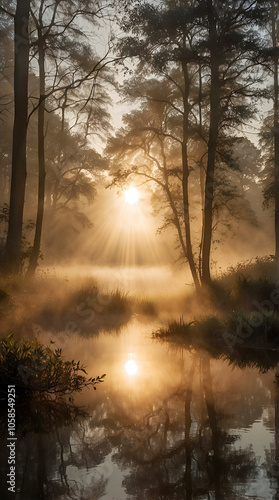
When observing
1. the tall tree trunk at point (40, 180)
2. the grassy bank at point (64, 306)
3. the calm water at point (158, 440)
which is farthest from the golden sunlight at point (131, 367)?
the tall tree trunk at point (40, 180)

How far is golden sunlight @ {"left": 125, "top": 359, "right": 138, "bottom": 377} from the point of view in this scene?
8.63 meters

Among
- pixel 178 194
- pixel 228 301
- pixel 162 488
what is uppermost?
pixel 178 194

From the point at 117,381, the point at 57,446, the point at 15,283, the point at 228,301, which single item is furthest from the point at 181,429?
the point at 228,301

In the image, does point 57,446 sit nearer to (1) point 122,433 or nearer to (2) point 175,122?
(1) point 122,433

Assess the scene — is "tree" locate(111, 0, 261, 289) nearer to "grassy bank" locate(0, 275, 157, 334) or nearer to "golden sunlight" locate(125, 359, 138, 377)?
"grassy bank" locate(0, 275, 157, 334)

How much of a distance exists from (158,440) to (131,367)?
360 centimetres

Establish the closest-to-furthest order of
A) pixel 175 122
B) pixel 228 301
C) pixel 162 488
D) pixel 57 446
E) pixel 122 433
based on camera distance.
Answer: pixel 162 488
pixel 57 446
pixel 122 433
pixel 228 301
pixel 175 122

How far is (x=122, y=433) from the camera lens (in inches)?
228

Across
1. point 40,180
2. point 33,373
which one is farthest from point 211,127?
point 33,373

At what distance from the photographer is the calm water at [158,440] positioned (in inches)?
174

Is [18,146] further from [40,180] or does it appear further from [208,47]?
[208,47]

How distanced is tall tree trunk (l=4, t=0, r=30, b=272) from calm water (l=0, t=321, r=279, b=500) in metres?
8.30

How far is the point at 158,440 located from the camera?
5.53 meters

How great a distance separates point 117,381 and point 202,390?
4.11 ft
